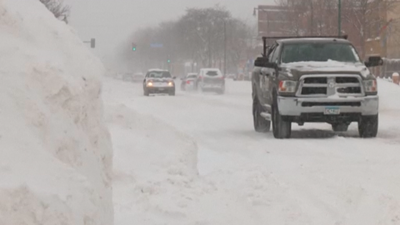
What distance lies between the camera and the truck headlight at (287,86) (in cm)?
1260

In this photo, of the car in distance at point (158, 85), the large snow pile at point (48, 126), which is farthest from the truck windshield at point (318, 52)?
the car in distance at point (158, 85)

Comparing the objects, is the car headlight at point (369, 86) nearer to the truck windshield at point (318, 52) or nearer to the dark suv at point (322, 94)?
the dark suv at point (322, 94)

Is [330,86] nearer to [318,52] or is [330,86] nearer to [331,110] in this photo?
[331,110]

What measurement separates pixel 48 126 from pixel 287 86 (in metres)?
8.92

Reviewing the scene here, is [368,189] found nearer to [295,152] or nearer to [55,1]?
[295,152]

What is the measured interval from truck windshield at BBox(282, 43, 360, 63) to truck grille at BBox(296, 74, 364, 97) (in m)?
0.88

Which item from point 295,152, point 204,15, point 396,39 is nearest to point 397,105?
point 295,152

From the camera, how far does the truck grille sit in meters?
12.6

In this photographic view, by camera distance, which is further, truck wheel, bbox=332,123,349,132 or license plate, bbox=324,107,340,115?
truck wheel, bbox=332,123,349,132

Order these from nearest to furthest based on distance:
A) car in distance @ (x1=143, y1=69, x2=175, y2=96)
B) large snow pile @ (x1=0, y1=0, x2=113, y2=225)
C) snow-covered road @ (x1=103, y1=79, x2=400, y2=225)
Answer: large snow pile @ (x1=0, y1=0, x2=113, y2=225), snow-covered road @ (x1=103, y1=79, x2=400, y2=225), car in distance @ (x1=143, y1=69, x2=175, y2=96)

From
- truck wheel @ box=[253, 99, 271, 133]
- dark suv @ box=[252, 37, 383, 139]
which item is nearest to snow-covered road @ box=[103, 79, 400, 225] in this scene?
dark suv @ box=[252, 37, 383, 139]

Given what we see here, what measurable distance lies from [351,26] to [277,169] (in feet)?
140

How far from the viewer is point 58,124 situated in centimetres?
423

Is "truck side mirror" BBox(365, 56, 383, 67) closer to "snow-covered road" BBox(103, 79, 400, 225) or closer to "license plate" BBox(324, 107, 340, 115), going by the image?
"snow-covered road" BBox(103, 79, 400, 225)
